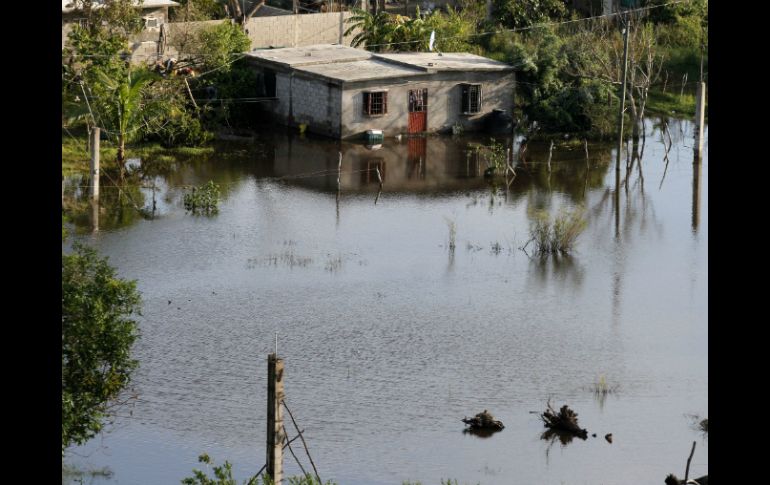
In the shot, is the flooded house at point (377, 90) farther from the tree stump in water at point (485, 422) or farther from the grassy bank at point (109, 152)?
the tree stump in water at point (485, 422)

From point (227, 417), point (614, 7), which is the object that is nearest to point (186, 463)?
point (227, 417)

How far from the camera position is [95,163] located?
3334 centimetres

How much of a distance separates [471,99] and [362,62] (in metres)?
4.40

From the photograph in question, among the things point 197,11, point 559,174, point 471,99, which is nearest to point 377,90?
point 471,99

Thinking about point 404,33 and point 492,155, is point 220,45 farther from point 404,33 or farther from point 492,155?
point 492,155

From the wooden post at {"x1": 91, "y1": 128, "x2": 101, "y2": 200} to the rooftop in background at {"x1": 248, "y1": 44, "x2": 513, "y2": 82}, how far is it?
11.4 meters

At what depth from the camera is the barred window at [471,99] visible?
151 ft

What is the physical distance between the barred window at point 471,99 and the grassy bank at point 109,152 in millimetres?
9989

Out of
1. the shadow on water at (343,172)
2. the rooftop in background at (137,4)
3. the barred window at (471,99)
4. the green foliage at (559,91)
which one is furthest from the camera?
the barred window at (471,99)

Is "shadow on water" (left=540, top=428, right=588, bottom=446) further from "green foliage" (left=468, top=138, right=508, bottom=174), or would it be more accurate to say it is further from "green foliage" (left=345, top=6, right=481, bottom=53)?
"green foliage" (left=345, top=6, right=481, bottom=53)

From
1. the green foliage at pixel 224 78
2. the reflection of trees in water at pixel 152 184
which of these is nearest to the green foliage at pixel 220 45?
the green foliage at pixel 224 78

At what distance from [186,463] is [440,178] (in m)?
22.6

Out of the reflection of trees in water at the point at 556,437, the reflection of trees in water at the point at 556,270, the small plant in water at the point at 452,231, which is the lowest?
the reflection of trees in water at the point at 556,437
